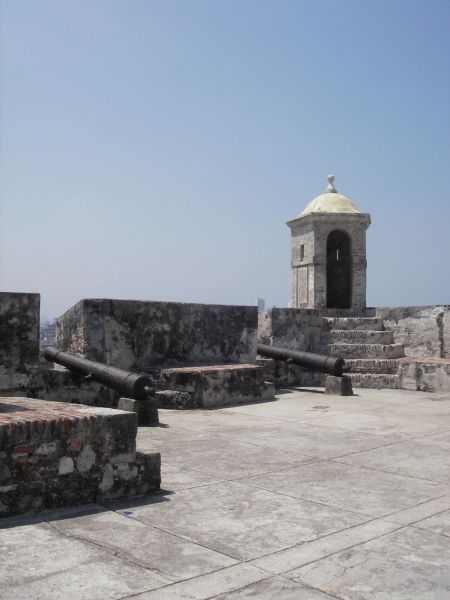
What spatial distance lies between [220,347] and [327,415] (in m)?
2.89

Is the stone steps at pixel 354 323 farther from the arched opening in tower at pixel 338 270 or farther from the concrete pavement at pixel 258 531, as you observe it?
the concrete pavement at pixel 258 531

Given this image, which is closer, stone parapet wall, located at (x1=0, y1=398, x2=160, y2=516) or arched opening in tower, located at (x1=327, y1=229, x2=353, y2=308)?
stone parapet wall, located at (x1=0, y1=398, x2=160, y2=516)

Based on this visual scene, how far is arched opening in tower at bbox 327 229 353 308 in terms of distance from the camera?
15.7 meters

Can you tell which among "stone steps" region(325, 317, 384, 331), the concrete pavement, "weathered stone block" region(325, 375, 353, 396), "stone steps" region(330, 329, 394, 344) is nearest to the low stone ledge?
"stone steps" region(330, 329, 394, 344)

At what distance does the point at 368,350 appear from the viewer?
1215 cm

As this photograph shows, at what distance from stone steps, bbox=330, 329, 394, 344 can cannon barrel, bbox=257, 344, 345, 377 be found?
1.74m

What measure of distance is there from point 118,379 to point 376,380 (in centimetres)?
563

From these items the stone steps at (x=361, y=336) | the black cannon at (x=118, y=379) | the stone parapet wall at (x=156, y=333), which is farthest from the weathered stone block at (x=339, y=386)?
the black cannon at (x=118, y=379)

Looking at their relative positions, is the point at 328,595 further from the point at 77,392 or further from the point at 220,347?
the point at 220,347

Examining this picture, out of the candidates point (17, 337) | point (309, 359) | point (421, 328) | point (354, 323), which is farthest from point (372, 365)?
point (17, 337)

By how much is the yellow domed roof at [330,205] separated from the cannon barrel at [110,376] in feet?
24.1

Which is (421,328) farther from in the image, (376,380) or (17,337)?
(17,337)

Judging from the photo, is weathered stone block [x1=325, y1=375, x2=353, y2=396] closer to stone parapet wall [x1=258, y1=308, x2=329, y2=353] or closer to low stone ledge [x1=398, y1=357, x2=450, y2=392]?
low stone ledge [x1=398, y1=357, x2=450, y2=392]

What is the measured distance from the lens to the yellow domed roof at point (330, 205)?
14.1 meters
